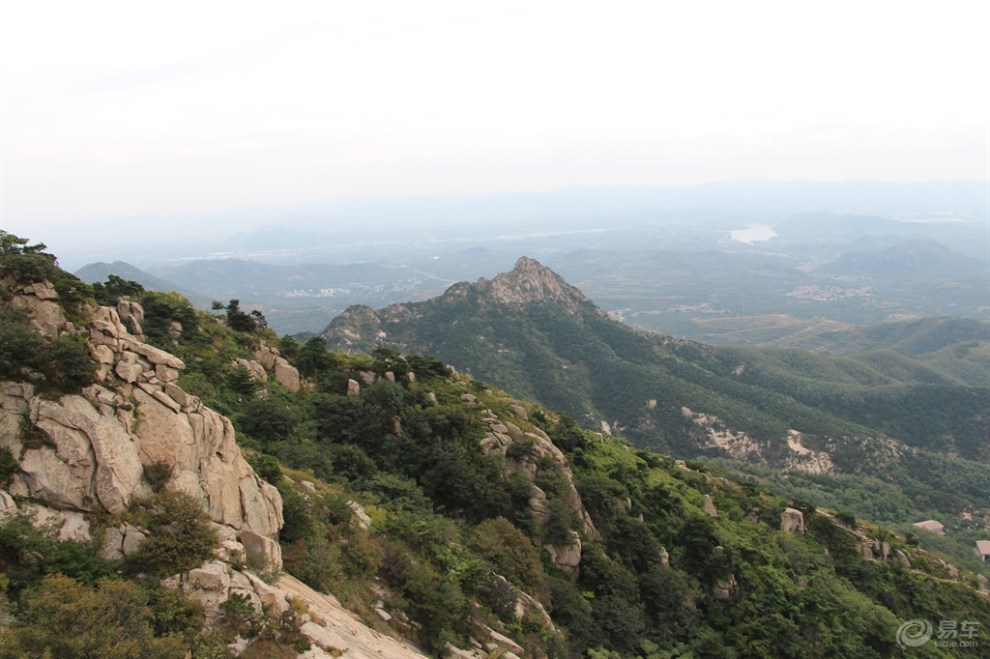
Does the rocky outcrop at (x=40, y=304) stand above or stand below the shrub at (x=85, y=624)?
above

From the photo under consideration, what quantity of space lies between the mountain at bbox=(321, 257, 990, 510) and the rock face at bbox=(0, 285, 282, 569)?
81.1 meters

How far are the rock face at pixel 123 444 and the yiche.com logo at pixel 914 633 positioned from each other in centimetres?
2819

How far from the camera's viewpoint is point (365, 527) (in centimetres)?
1930

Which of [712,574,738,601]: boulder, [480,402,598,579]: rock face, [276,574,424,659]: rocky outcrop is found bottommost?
[712,574,738,601]: boulder

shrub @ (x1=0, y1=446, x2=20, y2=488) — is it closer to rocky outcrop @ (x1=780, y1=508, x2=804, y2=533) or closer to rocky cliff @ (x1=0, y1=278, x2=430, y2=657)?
rocky cliff @ (x1=0, y1=278, x2=430, y2=657)

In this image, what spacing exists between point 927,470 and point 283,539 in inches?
3950

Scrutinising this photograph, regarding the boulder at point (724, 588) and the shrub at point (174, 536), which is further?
the boulder at point (724, 588)

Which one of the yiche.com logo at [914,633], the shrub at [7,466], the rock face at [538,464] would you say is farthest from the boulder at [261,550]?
the yiche.com logo at [914,633]

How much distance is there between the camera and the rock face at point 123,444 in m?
12.0

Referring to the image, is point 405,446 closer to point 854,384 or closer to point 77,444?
point 77,444

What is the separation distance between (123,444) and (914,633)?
34.2 meters

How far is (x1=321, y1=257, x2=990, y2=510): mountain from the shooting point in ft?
287

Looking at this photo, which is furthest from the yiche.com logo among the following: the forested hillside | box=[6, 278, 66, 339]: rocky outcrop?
the forested hillside

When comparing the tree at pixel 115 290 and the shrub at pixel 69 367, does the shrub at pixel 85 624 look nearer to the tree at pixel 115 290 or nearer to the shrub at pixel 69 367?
the shrub at pixel 69 367
